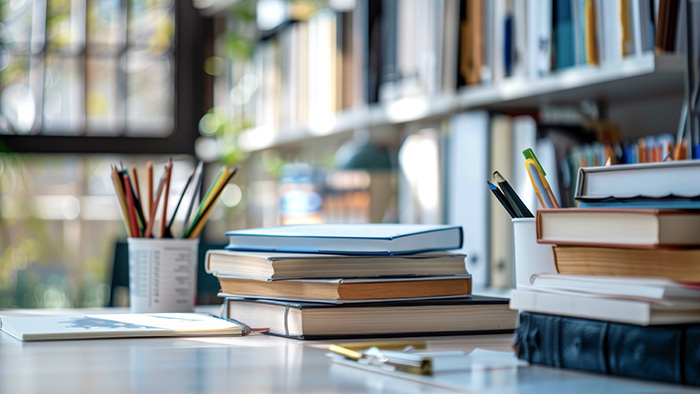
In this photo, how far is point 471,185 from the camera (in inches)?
82.0

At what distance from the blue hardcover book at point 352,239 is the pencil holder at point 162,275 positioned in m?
0.17

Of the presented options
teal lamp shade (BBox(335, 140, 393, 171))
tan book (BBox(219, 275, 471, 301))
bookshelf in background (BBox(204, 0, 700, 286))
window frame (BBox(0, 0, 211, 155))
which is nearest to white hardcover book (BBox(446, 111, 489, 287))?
bookshelf in background (BBox(204, 0, 700, 286))

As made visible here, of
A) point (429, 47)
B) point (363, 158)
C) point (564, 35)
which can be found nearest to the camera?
A: point (564, 35)

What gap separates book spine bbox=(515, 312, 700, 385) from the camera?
585 mm

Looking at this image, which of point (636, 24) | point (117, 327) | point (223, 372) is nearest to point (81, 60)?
point (636, 24)

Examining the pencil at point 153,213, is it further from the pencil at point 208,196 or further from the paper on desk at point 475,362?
the paper on desk at point 475,362

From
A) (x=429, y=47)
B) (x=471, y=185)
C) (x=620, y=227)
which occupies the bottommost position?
(x=620, y=227)

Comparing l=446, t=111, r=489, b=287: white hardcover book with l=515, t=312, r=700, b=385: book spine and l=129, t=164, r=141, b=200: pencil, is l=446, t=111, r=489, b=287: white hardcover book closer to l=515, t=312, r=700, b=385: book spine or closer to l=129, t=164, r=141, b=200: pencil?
l=129, t=164, r=141, b=200: pencil

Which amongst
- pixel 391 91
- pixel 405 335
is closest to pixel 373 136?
pixel 391 91

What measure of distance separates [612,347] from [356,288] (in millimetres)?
316

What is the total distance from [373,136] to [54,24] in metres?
2.01

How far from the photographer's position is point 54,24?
159 inches

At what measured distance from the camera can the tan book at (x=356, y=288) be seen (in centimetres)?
88

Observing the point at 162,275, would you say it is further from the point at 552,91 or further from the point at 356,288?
the point at 552,91
